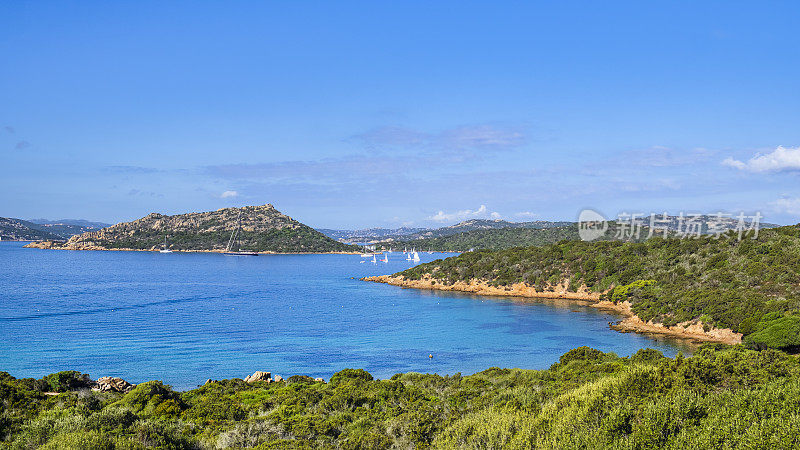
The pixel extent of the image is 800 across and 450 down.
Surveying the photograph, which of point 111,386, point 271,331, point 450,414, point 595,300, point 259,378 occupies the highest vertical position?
point 450,414

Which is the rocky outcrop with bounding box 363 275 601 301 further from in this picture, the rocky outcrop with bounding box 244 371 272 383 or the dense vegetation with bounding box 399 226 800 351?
the rocky outcrop with bounding box 244 371 272 383

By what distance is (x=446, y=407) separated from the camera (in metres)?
19.9

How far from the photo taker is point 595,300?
76.1 meters

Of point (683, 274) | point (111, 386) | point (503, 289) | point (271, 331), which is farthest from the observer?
point (503, 289)

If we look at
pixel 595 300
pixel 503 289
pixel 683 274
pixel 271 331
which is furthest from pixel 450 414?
pixel 503 289

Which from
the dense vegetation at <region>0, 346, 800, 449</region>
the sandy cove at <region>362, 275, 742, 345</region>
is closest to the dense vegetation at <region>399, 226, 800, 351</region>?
the sandy cove at <region>362, 275, 742, 345</region>

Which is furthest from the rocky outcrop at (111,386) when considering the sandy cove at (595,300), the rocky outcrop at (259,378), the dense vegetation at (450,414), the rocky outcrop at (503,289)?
the rocky outcrop at (503,289)

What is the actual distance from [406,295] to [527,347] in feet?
132

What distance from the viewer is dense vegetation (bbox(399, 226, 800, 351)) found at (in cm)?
4553

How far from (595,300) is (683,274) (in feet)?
42.9

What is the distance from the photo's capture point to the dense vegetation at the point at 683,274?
149 feet

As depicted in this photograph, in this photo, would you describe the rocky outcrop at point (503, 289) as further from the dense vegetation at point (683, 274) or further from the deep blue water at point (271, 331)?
the deep blue water at point (271, 331)

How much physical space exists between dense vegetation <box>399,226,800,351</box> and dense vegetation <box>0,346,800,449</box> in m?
23.9

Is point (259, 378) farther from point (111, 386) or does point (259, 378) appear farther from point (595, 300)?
point (595, 300)
